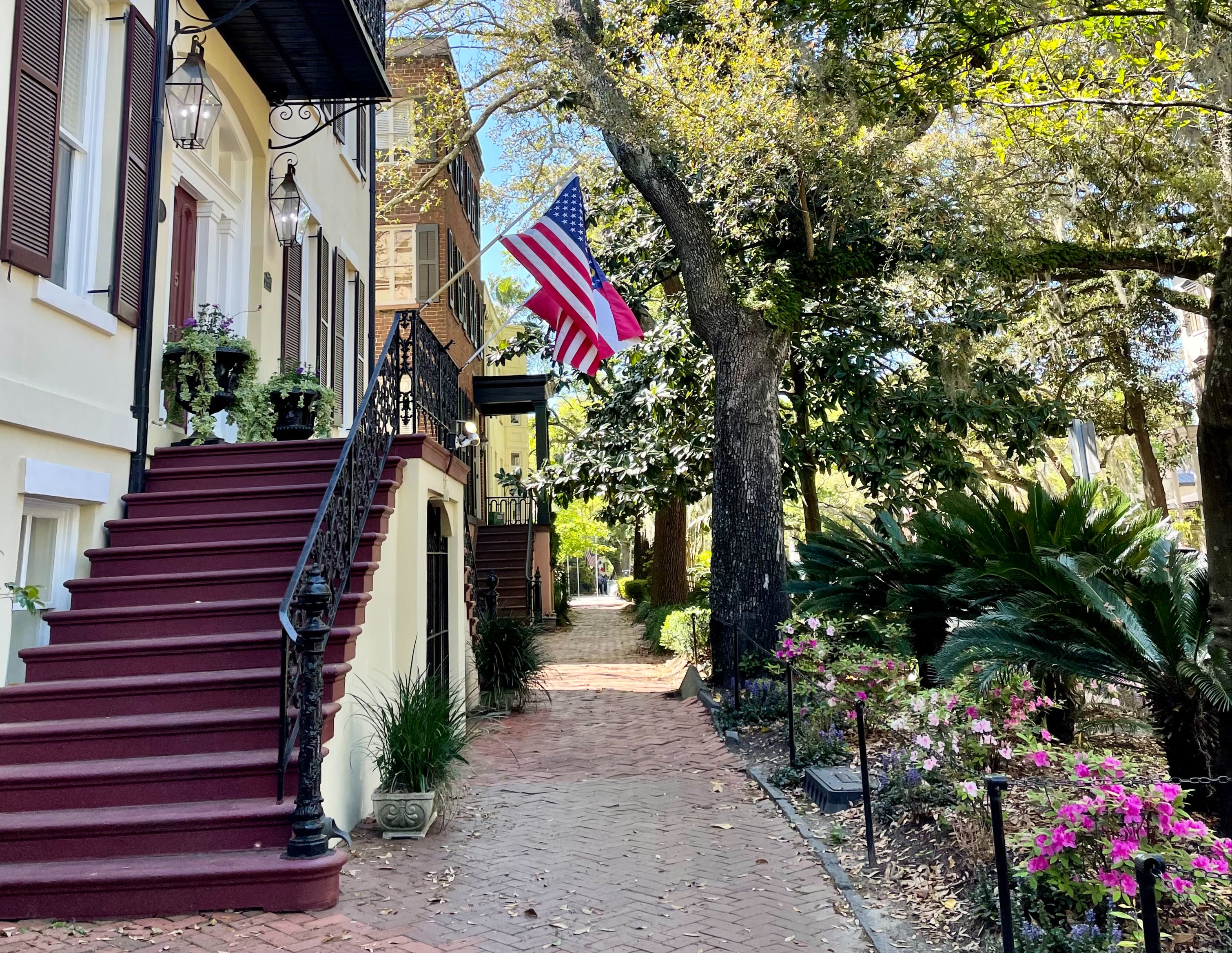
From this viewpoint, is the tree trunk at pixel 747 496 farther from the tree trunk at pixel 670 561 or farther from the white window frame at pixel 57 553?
the tree trunk at pixel 670 561

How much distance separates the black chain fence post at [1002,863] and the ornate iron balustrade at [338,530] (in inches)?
120

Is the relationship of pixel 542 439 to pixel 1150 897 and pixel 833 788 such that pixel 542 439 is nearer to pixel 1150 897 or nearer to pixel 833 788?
pixel 833 788

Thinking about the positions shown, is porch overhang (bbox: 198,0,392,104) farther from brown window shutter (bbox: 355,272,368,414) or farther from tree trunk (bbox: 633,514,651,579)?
tree trunk (bbox: 633,514,651,579)

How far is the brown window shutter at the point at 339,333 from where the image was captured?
11492mm

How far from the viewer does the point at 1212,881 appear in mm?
3713

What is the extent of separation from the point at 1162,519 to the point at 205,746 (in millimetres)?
6978

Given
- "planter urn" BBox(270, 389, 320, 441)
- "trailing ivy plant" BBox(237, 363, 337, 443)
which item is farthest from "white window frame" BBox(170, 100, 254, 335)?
"planter urn" BBox(270, 389, 320, 441)

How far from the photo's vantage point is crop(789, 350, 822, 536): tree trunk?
13.5m

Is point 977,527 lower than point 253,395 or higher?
lower

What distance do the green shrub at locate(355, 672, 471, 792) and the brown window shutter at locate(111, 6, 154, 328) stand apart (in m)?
3.36

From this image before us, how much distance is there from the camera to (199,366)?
740cm

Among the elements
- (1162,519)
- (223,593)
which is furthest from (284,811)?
(1162,519)

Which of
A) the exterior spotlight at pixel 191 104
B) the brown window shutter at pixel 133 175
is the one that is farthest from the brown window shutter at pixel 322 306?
the brown window shutter at pixel 133 175

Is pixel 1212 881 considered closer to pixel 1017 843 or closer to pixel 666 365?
pixel 1017 843
